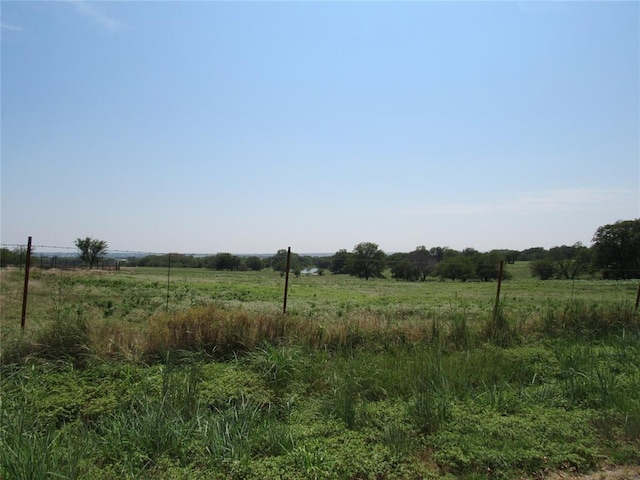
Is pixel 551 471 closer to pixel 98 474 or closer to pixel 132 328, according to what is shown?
pixel 98 474

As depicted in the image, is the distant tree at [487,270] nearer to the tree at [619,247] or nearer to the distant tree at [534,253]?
the distant tree at [534,253]

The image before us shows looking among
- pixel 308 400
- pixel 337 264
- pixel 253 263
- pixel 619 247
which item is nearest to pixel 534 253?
pixel 619 247

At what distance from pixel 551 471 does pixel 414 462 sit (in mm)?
1371

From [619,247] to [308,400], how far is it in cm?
5167

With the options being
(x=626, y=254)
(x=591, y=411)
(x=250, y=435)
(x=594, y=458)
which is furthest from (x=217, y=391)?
(x=626, y=254)

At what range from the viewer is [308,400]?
5398mm

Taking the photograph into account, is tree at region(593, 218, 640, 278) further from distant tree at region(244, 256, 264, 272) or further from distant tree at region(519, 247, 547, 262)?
distant tree at region(244, 256, 264, 272)

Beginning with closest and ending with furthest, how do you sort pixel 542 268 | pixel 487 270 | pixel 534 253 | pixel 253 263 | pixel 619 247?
pixel 542 268 < pixel 487 270 < pixel 253 263 < pixel 619 247 < pixel 534 253

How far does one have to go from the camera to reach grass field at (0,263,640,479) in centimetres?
367

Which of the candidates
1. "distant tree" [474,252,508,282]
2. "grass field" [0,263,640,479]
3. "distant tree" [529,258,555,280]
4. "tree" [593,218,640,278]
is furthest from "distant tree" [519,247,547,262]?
"grass field" [0,263,640,479]

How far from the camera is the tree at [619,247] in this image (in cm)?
4062

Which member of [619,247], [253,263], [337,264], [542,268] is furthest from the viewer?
[619,247]

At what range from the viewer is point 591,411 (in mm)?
4895

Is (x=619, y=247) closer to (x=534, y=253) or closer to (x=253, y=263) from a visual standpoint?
(x=534, y=253)
